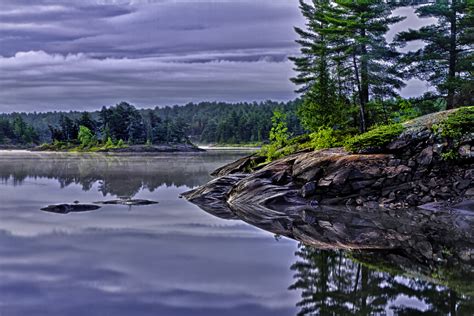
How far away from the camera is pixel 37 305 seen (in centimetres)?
926

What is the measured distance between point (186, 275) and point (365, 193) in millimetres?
13014

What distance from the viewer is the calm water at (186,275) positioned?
9203 mm

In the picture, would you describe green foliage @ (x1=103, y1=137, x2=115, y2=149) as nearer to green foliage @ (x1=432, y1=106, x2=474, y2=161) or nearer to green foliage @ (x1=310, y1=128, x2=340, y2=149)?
green foliage @ (x1=310, y1=128, x2=340, y2=149)

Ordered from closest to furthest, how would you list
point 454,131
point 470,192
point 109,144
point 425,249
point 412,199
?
point 425,249 → point 470,192 → point 412,199 → point 454,131 → point 109,144

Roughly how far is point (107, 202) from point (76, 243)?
901 cm

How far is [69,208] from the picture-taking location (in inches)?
845

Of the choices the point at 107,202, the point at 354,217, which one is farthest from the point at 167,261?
the point at 107,202

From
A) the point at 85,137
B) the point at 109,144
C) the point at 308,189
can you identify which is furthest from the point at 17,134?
the point at 308,189

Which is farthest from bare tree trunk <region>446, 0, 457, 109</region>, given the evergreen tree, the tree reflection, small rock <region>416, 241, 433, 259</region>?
the evergreen tree

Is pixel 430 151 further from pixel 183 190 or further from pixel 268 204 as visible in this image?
pixel 183 190

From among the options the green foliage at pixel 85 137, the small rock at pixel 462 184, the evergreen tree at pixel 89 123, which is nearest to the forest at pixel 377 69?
the small rock at pixel 462 184

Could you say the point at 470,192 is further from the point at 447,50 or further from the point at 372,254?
the point at 447,50

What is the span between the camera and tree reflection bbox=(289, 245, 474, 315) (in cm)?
898

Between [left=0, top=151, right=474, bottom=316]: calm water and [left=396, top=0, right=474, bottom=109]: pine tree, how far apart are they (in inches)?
765
